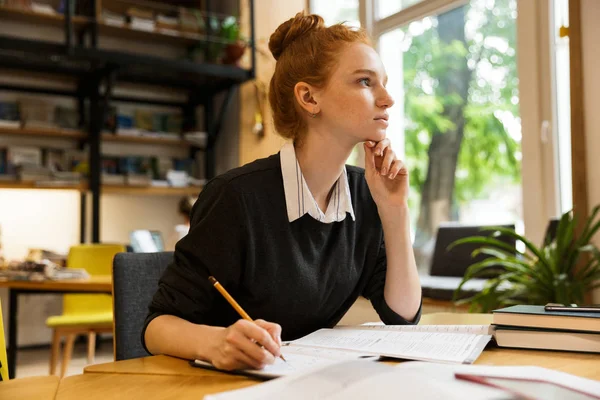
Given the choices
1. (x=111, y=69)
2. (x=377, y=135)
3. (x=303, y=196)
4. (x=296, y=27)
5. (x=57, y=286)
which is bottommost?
(x=57, y=286)

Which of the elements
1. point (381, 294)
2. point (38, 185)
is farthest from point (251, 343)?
point (38, 185)

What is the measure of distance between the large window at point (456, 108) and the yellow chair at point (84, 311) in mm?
2140

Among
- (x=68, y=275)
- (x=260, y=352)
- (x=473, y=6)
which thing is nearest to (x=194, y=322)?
(x=260, y=352)

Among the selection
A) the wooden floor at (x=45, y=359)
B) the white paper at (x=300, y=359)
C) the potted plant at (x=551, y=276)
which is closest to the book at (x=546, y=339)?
the white paper at (x=300, y=359)

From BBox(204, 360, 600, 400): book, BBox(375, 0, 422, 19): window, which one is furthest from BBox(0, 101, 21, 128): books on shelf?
BBox(204, 360, 600, 400): book

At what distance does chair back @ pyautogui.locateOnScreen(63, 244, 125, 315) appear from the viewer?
3.74m

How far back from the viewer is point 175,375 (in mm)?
827

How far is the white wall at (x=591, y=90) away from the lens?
307cm

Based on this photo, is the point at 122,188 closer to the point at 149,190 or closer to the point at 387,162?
the point at 149,190

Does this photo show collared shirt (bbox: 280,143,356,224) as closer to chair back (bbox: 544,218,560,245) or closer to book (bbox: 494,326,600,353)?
book (bbox: 494,326,600,353)

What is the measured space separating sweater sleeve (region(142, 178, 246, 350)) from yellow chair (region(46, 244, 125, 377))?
8.07 feet

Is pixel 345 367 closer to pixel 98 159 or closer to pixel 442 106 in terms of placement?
pixel 442 106

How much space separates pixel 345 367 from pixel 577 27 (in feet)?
9.75

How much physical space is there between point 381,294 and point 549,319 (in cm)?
40
